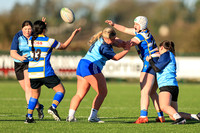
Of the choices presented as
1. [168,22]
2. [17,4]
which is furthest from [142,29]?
[168,22]

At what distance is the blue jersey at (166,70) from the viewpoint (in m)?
8.95

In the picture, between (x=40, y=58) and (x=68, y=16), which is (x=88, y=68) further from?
(x=68, y=16)

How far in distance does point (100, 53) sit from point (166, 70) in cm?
140

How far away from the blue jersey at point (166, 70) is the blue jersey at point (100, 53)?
1.01 meters

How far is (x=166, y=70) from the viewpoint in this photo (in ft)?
29.6

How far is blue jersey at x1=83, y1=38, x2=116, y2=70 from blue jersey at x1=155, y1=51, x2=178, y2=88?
101cm

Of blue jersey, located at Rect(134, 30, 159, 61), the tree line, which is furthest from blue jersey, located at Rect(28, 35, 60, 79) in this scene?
the tree line

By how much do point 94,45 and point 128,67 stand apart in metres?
19.6

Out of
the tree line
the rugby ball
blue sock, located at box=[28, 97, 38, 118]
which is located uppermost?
the tree line

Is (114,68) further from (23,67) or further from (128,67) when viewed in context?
(23,67)

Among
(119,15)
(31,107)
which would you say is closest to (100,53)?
(31,107)

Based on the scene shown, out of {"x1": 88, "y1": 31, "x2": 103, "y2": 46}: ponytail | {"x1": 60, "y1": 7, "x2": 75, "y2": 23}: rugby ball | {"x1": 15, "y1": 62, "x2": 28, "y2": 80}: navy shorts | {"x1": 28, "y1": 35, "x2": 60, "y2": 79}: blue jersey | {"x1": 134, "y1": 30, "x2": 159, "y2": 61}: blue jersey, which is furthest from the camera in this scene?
{"x1": 15, "y1": 62, "x2": 28, "y2": 80}: navy shorts

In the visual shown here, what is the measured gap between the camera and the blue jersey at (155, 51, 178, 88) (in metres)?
8.95

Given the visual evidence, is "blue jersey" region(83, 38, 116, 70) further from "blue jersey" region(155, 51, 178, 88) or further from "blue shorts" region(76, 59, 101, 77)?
"blue jersey" region(155, 51, 178, 88)
